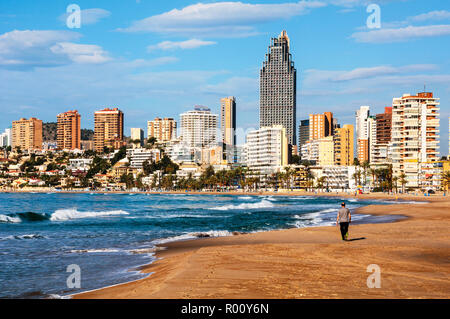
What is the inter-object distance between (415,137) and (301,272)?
14261cm

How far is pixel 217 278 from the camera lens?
1265cm

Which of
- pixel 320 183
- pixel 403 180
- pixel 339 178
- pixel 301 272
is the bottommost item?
pixel 320 183

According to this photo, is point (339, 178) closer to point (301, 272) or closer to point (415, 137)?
point (415, 137)

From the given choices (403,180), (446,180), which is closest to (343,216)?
(446,180)

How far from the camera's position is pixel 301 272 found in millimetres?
13484

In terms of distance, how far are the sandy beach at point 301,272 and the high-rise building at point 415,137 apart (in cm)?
12665

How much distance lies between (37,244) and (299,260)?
1516cm

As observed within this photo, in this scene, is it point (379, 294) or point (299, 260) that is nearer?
point (379, 294)

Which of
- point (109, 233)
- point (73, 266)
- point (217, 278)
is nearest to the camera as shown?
point (217, 278)

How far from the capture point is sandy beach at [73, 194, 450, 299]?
1080cm

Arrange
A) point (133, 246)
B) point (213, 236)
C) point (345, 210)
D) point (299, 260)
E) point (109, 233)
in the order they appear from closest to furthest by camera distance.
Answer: point (299, 260) → point (345, 210) → point (133, 246) → point (213, 236) → point (109, 233)
